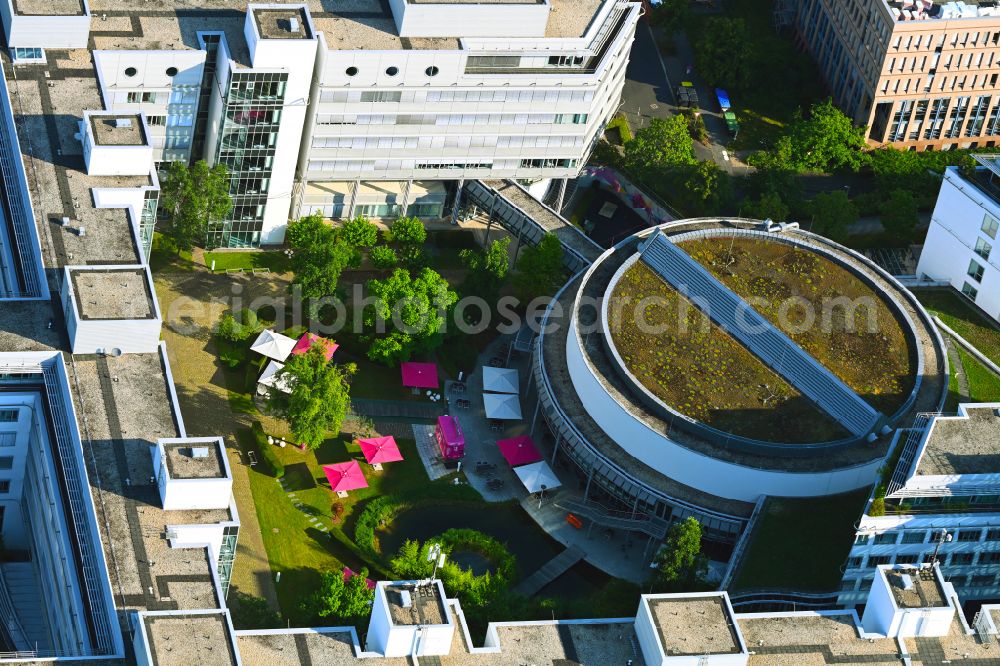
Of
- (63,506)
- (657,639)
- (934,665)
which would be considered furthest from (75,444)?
(934,665)

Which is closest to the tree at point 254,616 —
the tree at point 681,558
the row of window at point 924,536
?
the tree at point 681,558

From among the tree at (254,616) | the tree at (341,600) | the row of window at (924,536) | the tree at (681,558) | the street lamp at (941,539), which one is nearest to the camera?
the street lamp at (941,539)

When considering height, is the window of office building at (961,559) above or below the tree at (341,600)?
above

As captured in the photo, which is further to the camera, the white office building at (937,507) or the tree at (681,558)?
the tree at (681,558)

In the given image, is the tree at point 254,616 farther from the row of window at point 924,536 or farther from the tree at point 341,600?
the row of window at point 924,536

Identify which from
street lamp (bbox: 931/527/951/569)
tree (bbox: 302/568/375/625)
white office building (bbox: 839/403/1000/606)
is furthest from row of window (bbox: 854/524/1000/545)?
tree (bbox: 302/568/375/625)

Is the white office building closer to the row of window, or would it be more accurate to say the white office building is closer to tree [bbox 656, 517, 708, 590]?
the row of window
